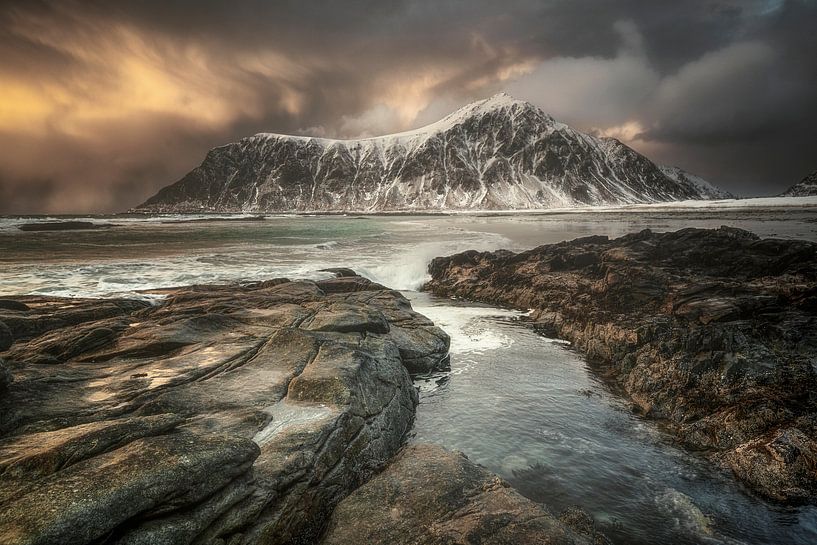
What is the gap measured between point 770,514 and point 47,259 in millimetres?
58491

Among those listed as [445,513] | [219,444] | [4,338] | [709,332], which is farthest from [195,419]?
[709,332]

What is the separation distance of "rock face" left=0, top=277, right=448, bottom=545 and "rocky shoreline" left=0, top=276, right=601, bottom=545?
29 millimetres

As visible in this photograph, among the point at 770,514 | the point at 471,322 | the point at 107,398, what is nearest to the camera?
the point at 770,514

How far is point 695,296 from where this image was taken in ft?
57.3

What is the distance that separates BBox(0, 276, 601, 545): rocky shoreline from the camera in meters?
5.41

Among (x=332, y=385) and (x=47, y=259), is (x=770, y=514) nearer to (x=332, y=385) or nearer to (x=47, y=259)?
(x=332, y=385)

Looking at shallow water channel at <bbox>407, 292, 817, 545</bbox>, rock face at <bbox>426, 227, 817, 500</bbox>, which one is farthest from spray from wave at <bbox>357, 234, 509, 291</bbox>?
shallow water channel at <bbox>407, 292, 817, 545</bbox>

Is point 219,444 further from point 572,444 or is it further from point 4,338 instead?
point 4,338

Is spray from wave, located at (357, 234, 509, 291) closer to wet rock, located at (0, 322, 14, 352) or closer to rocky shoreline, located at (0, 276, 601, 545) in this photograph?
rocky shoreline, located at (0, 276, 601, 545)

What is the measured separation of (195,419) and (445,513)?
558 cm

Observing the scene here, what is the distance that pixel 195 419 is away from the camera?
8359mm

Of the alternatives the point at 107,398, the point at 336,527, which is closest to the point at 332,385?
the point at 336,527

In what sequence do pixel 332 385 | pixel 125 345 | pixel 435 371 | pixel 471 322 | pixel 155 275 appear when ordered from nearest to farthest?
pixel 332 385 < pixel 125 345 < pixel 435 371 < pixel 471 322 < pixel 155 275

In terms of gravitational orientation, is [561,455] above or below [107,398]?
below
